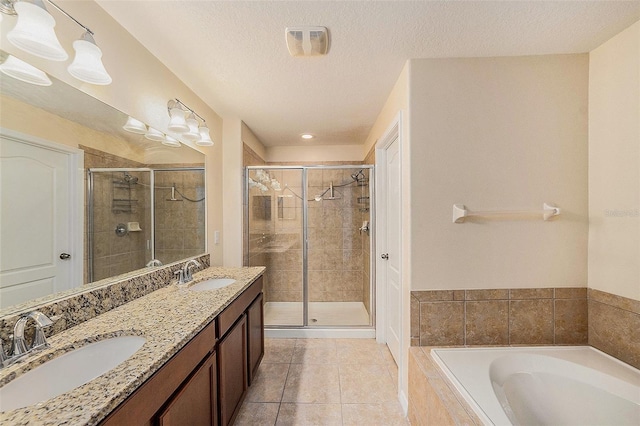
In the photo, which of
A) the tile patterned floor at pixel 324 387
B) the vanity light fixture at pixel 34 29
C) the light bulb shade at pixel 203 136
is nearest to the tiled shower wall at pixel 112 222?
the vanity light fixture at pixel 34 29

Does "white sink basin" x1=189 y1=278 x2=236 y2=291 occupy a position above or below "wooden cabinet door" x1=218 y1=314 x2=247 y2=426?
above

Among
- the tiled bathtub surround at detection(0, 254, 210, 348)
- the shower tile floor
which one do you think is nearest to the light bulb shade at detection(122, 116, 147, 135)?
the tiled bathtub surround at detection(0, 254, 210, 348)

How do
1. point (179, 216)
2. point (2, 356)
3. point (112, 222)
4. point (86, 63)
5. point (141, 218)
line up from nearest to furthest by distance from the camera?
1. point (2, 356)
2. point (86, 63)
3. point (112, 222)
4. point (141, 218)
5. point (179, 216)

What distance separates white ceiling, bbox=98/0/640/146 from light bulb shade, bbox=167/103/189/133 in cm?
30

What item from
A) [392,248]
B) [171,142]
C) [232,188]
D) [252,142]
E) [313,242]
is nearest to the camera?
[171,142]

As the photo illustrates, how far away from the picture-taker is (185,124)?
180cm

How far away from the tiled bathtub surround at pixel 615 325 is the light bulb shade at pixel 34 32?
9.65 feet

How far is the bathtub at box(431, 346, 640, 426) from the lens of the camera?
49.4 inches

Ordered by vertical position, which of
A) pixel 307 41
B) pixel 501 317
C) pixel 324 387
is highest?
pixel 307 41

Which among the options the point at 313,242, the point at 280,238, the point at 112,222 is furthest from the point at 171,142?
the point at 313,242

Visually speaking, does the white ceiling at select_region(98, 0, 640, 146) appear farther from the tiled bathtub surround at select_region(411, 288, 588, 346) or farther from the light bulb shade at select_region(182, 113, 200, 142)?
the tiled bathtub surround at select_region(411, 288, 588, 346)

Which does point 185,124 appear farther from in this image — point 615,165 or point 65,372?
point 615,165

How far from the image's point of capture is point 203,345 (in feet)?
4.10

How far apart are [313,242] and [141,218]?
2028 mm
